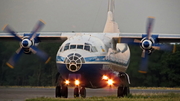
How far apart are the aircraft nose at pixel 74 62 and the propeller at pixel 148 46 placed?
179 inches

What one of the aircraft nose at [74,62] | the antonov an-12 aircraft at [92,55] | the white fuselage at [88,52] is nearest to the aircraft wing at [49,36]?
the antonov an-12 aircraft at [92,55]

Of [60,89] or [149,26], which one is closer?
[60,89]

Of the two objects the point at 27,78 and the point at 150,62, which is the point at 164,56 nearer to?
the point at 150,62

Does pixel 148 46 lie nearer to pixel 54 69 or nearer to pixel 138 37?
pixel 138 37

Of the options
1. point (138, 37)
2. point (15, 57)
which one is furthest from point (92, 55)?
point (15, 57)

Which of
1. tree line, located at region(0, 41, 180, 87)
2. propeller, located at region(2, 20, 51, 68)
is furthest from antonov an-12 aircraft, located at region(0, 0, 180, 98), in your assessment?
tree line, located at region(0, 41, 180, 87)

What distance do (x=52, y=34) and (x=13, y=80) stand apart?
28.6 metres

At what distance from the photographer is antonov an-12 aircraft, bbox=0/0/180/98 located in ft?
69.1

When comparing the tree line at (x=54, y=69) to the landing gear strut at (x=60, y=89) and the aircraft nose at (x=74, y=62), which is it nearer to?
the landing gear strut at (x=60, y=89)

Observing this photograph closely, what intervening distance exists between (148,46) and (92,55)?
3.67 metres

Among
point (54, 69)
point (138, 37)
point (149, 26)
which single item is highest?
point (54, 69)

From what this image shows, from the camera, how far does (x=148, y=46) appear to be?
75.9 feet

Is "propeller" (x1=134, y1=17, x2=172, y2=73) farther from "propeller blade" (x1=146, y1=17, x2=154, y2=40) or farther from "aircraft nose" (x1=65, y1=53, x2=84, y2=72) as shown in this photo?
"aircraft nose" (x1=65, y1=53, x2=84, y2=72)

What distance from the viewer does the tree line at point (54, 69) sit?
4550 centimetres
